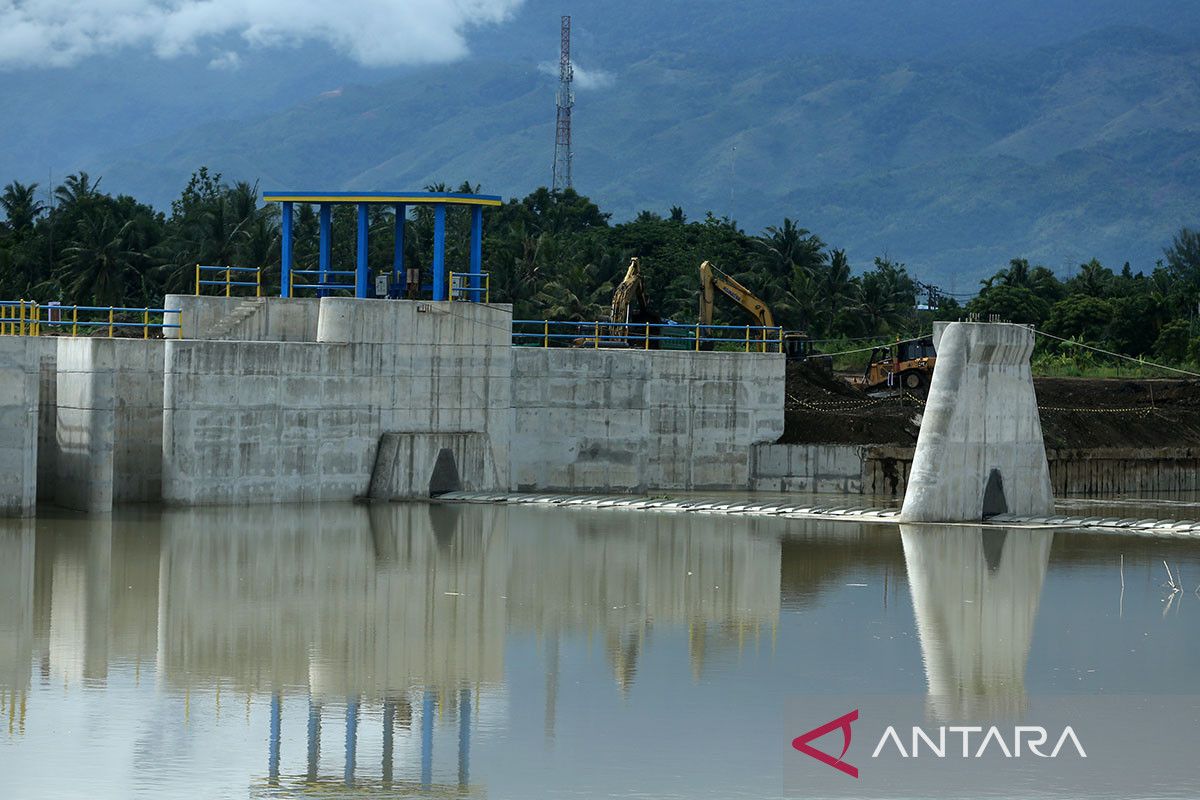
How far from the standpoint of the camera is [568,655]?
21672mm

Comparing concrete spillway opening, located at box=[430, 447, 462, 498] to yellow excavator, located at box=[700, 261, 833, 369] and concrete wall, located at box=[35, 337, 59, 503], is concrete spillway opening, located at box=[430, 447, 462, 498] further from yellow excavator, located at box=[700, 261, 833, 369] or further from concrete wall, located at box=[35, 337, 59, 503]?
yellow excavator, located at box=[700, 261, 833, 369]

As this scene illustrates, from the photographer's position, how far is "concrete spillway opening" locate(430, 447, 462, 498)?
36688mm

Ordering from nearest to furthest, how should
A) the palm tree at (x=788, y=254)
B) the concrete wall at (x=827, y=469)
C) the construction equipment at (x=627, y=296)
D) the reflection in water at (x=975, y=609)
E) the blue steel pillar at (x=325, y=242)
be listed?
1. the reflection in water at (x=975, y=609)
2. the blue steel pillar at (x=325, y=242)
3. the concrete wall at (x=827, y=469)
4. the construction equipment at (x=627, y=296)
5. the palm tree at (x=788, y=254)

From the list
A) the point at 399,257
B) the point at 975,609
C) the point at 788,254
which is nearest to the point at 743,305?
the point at 399,257

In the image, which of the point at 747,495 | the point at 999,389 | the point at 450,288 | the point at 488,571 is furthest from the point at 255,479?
A: the point at 999,389

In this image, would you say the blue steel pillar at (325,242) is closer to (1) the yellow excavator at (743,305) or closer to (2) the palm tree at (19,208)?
(1) the yellow excavator at (743,305)

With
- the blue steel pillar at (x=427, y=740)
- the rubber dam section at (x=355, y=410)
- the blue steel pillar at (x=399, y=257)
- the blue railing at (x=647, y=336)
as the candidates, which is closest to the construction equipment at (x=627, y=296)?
the blue railing at (x=647, y=336)

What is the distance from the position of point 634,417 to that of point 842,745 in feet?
74.3

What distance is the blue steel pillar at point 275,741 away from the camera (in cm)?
1595

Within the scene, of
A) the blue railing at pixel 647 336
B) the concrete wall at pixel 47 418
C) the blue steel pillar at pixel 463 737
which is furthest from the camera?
the blue railing at pixel 647 336

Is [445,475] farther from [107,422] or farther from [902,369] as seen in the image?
[902,369]

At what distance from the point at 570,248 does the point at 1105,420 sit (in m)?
31.9

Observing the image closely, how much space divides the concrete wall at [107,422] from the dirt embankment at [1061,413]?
14.6 m

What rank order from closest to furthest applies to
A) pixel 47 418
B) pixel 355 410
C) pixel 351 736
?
pixel 351 736 < pixel 47 418 < pixel 355 410
